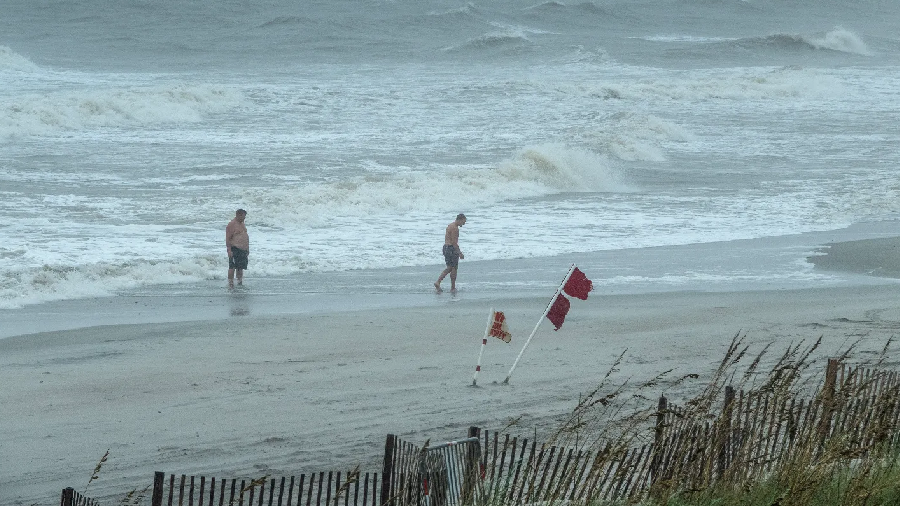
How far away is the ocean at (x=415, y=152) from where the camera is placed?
59.2 feet

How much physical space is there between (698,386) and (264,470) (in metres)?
4.26

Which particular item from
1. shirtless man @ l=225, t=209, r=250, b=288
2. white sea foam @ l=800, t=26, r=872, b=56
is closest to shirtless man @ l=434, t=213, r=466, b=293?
shirtless man @ l=225, t=209, r=250, b=288

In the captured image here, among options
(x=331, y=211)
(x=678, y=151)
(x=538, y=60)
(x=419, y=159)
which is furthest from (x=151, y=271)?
(x=538, y=60)

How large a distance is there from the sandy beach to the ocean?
1.75 meters

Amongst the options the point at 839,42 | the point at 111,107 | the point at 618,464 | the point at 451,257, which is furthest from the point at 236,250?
the point at 839,42

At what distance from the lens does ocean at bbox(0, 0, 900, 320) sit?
1805 cm

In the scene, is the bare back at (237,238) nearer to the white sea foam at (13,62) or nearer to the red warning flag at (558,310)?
the red warning flag at (558,310)

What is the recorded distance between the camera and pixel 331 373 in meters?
11.1

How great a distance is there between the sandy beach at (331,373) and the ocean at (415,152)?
68.9 inches

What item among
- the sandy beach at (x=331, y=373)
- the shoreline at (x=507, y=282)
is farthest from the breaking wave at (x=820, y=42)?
the sandy beach at (x=331, y=373)

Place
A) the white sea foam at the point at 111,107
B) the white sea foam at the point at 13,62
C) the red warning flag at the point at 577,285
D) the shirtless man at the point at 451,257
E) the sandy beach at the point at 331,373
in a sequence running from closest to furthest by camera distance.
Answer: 1. the sandy beach at the point at 331,373
2. the red warning flag at the point at 577,285
3. the shirtless man at the point at 451,257
4. the white sea foam at the point at 111,107
5. the white sea foam at the point at 13,62

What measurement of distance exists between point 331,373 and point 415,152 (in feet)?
72.0

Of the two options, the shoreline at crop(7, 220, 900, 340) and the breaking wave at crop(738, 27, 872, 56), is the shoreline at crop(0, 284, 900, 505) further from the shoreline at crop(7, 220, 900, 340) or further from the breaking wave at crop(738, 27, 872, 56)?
the breaking wave at crop(738, 27, 872, 56)

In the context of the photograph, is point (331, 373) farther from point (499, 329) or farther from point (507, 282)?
point (507, 282)
